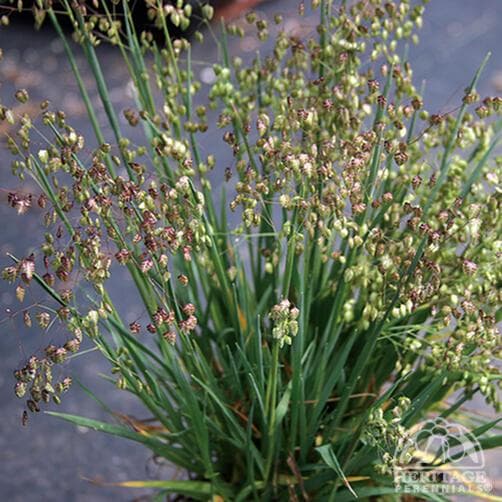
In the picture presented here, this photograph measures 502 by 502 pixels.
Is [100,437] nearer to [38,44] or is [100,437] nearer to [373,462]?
[373,462]

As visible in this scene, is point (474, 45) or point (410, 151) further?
point (474, 45)

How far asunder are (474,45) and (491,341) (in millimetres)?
1760

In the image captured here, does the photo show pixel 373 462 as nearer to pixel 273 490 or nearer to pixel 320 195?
pixel 273 490

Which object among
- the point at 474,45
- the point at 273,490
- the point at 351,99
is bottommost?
the point at 273,490

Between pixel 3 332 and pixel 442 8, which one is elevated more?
pixel 442 8

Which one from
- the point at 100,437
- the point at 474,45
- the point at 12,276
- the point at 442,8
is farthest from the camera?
the point at 442,8

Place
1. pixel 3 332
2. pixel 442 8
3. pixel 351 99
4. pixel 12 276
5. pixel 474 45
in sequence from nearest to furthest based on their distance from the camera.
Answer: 1. pixel 12 276
2. pixel 351 99
3. pixel 3 332
4. pixel 474 45
5. pixel 442 8

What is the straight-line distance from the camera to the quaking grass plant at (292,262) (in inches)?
24.4

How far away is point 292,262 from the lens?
2.15ft

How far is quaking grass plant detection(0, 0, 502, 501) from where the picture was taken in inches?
A: 24.4

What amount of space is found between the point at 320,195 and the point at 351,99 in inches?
4.7

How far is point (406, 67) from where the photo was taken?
0.78 m

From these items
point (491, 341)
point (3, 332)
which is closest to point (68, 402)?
point (3, 332)

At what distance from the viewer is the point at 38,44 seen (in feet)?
7.59
